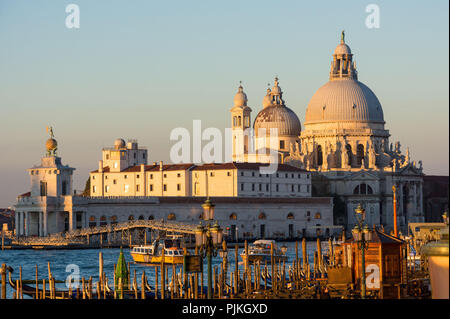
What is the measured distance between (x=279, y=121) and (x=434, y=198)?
19245mm

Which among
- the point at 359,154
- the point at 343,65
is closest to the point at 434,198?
the point at 359,154

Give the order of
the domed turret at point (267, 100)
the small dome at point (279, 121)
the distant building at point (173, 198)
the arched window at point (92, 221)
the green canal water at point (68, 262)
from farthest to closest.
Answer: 1. the domed turret at point (267, 100)
2. the small dome at point (279, 121)
3. the arched window at point (92, 221)
4. the distant building at point (173, 198)
5. the green canal water at point (68, 262)

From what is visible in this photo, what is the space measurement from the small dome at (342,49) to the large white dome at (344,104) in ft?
13.4

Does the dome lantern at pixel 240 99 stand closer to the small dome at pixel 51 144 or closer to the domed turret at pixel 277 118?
the domed turret at pixel 277 118

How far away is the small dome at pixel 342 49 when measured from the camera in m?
123

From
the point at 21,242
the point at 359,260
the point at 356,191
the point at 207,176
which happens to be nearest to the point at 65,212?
the point at 21,242

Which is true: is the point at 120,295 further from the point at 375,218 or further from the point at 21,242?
the point at 375,218

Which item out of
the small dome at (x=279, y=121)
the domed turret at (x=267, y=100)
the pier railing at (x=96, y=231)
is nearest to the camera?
the pier railing at (x=96, y=231)

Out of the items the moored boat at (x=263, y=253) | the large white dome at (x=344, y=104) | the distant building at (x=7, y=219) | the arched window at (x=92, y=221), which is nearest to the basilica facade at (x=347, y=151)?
the large white dome at (x=344, y=104)

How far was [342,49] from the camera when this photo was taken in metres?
124

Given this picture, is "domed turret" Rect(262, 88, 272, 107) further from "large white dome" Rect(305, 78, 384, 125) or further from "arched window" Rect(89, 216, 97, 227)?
"arched window" Rect(89, 216, 97, 227)
